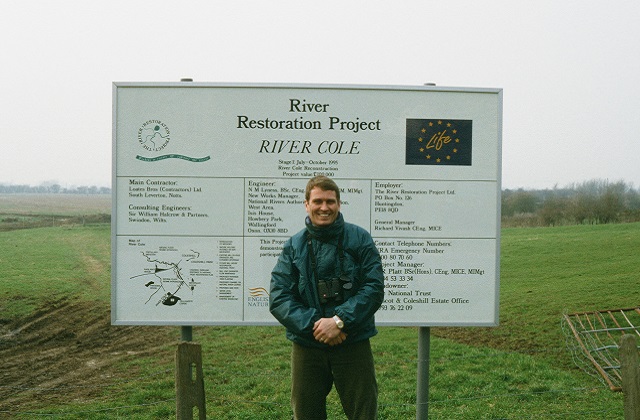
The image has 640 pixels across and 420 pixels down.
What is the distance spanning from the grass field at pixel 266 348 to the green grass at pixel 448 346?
34 mm

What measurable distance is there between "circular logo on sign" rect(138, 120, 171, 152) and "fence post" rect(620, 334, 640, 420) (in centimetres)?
425

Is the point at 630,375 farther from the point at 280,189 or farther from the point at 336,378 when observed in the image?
the point at 280,189

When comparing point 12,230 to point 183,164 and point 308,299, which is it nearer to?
point 183,164

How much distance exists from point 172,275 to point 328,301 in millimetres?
2325

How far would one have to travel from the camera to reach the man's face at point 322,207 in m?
3.72

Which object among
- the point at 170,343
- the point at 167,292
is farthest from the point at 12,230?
the point at 167,292

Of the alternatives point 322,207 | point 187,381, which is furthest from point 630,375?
point 187,381

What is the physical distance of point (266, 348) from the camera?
1232 cm

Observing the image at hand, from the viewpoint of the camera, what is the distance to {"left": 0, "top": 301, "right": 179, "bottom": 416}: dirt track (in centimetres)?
888

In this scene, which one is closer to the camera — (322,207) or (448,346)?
(322,207)

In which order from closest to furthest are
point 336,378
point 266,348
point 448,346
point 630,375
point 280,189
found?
point 336,378 < point 630,375 < point 280,189 < point 448,346 < point 266,348

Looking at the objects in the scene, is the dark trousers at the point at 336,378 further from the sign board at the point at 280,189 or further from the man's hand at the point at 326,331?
the sign board at the point at 280,189

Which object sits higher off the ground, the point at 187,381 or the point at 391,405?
the point at 187,381

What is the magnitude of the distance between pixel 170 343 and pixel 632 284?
Result: 12.8 metres
